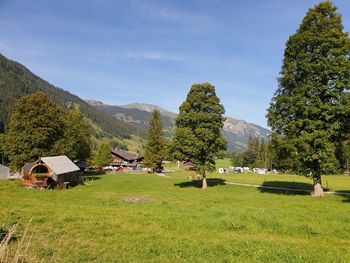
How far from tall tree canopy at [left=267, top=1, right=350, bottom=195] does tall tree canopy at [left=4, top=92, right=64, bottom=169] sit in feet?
144

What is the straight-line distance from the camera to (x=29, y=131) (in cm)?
5828

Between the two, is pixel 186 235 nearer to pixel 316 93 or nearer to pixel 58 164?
pixel 316 93

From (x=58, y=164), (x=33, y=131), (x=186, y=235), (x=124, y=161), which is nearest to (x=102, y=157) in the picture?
(x=124, y=161)

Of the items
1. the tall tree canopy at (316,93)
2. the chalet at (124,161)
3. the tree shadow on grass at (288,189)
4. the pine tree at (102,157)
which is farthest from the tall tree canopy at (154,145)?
the tall tree canopy at (316,93)

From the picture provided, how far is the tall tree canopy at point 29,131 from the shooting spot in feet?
191

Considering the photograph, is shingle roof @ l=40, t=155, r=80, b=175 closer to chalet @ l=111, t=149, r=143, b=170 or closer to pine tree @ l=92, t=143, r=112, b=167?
pine tree @ l=92, t=143, r=112, b=167

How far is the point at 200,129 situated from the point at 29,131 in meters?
32.5

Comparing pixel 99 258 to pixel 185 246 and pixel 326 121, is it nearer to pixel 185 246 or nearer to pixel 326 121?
pixel 185 246

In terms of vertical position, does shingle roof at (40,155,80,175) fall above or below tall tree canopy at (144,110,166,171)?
below

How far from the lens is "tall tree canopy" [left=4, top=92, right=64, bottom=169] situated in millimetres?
58094

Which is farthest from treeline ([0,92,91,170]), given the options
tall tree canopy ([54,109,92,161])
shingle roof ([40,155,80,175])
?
tall tree canopy ([54,109,92,161])

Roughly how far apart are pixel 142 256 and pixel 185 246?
7.40ft

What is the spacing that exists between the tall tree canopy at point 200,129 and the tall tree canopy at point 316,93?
15.4m

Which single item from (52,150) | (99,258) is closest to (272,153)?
(99,258)
